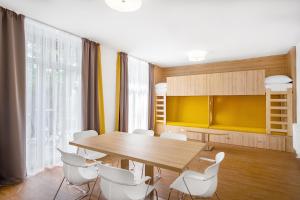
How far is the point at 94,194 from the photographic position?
2283mm

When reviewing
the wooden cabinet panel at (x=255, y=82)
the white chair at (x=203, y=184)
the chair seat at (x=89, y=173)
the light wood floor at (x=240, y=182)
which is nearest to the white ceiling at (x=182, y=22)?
the wooden cabinet panel at (x=255, y=82)

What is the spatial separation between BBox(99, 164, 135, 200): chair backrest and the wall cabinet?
4366mm

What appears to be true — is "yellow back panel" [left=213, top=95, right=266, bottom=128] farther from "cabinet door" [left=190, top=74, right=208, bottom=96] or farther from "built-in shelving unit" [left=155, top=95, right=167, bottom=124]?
"built-in shelving unit" [left=155, top=95, right=167, bottom=124]

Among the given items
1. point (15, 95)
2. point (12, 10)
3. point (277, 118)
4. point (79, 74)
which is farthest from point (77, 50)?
point (277, 118)

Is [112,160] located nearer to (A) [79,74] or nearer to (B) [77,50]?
(A) [79,74]

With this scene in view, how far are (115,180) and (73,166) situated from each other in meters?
0.59

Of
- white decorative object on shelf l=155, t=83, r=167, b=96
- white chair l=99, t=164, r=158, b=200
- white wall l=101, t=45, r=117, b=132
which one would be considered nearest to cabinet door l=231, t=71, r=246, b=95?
white decorative object on shelf l=155, t=83, r=167, b=96

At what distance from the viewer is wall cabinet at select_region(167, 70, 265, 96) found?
4535 mm

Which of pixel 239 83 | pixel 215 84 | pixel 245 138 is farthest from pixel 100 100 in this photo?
pixel 245 138

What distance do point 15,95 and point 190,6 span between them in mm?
2785

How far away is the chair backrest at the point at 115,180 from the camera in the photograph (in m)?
1.41

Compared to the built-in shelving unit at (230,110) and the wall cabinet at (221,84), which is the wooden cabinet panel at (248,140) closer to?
the built-in shelving unit at (230,110)

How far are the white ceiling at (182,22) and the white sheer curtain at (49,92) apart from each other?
300 mm

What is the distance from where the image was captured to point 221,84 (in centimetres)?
504
